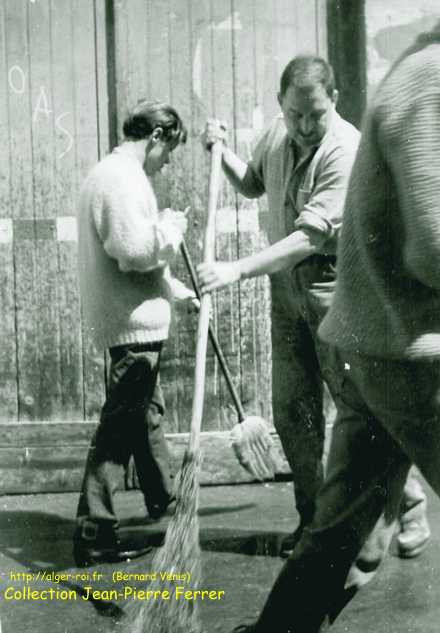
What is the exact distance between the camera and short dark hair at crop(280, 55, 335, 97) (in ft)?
14.3

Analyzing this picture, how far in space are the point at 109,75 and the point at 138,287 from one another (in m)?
1.51

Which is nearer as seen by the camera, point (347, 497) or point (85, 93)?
point (347, 497)

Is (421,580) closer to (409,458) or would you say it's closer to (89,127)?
(409,458)

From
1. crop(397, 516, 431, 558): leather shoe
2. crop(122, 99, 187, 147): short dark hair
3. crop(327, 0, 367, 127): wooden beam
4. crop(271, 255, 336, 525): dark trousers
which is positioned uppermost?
crop(327, 0, 367, 127): wooden beam

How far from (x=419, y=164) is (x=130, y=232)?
2149mm

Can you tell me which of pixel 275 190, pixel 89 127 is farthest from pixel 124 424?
pixel 89 127

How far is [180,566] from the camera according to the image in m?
3.66

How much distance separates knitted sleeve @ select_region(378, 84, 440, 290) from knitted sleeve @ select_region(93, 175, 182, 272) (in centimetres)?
206

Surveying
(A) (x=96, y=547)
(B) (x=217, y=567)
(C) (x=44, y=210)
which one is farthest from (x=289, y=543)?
(C) (x=44, y=210)

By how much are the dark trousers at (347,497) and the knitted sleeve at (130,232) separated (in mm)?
1715

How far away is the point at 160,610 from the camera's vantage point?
11.6ft

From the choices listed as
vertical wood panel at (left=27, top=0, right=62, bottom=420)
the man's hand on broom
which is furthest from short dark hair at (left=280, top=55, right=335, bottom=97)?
vertical wood panel at (left=27, top=0, right=62, bottom=420)

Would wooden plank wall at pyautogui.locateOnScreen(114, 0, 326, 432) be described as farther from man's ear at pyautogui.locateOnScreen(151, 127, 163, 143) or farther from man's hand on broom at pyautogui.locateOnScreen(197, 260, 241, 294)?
man's hand on broom at pyautogui.locateOnScreen(197, 260, 241, 294)

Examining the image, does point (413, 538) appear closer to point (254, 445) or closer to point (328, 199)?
point (254, 445)
